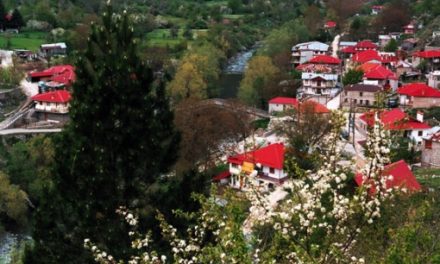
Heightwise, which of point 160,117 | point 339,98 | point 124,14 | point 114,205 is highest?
point 124,14

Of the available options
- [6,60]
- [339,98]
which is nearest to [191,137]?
[339,98]

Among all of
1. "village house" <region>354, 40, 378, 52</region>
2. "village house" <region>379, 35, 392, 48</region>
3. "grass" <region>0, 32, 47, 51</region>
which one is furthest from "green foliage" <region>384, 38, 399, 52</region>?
"grass" <region>0, 32, 47, 51</region>

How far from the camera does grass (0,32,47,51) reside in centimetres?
3453

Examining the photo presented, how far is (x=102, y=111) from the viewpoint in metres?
6.56

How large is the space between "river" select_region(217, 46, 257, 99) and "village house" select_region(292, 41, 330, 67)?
2812 millimetres

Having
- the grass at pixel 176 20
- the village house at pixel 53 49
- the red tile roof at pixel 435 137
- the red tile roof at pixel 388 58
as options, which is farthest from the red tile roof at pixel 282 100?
the grass at pixel 176 20

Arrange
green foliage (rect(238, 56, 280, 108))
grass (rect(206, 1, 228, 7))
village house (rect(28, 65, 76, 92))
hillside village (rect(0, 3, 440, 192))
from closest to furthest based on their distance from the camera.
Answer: hillside village (rect(0, 3, 440, 192))
green foliage (rect(238, 56, 280, 108))
village house (rect(28, 65, 76, 92))
grass (rect(206, 1, 228, 7))

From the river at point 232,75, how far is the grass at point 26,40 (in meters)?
11.1

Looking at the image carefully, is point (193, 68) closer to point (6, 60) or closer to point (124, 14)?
point (6, 60)

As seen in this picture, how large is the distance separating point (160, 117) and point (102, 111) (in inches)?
26.6

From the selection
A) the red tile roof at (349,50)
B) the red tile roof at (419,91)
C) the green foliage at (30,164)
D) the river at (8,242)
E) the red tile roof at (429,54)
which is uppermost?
the red tile roof at (429,54)

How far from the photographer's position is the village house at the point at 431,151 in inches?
582

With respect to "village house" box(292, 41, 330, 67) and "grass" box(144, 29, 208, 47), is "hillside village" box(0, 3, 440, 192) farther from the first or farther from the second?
"grass" box(144, 29, 208, 47)

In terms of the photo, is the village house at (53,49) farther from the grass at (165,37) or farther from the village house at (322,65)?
the village house at (322,65)
